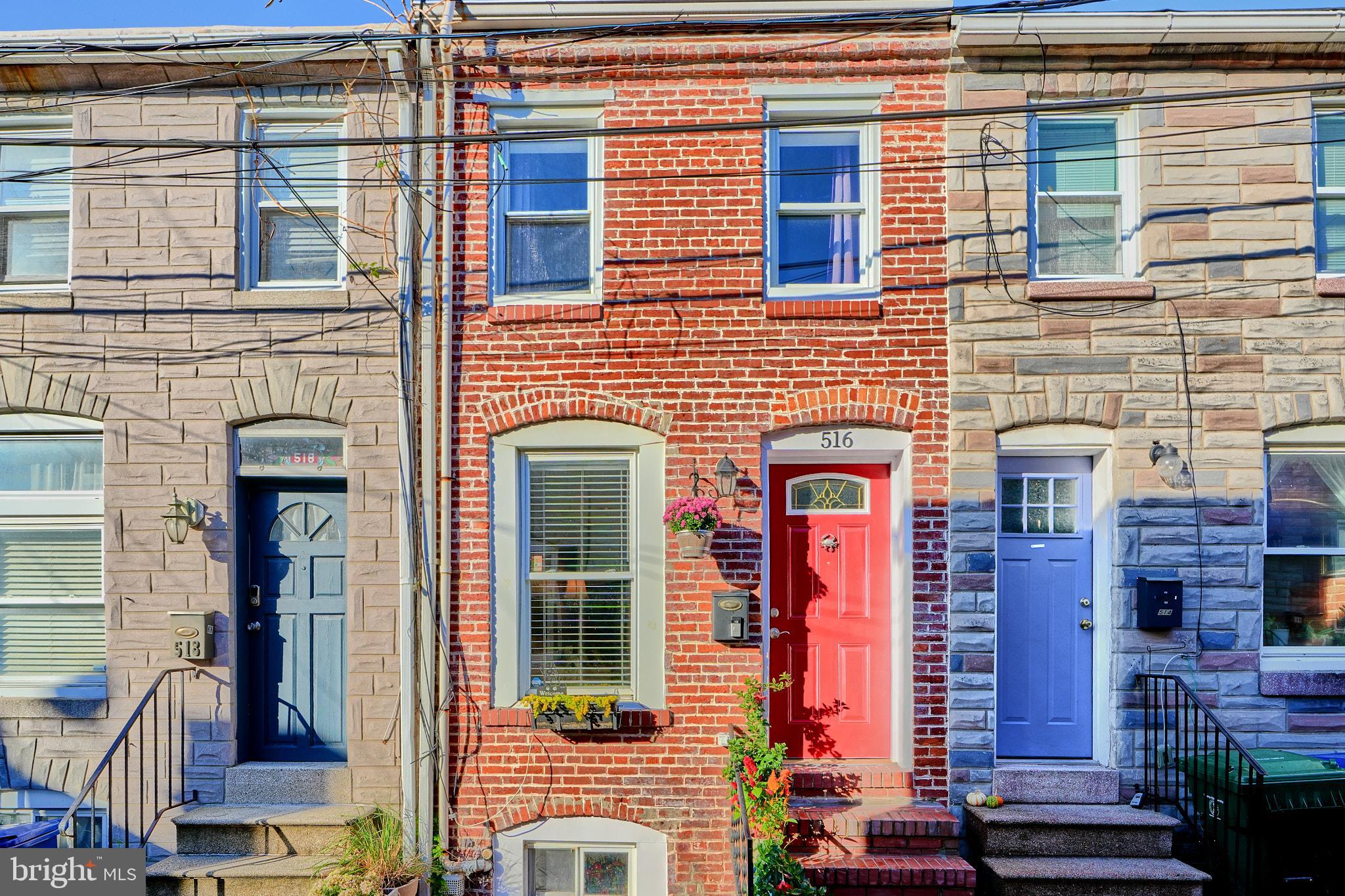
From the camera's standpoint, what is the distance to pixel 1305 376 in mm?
6250

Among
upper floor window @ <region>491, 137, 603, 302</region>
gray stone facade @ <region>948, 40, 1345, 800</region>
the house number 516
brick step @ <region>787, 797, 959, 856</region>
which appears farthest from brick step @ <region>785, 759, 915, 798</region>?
upper floor window @ <region>491, 137, 603, 302</region>

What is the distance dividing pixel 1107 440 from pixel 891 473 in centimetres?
153

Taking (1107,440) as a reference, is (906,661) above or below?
below

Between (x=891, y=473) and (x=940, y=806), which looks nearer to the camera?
(x=940, y=806)

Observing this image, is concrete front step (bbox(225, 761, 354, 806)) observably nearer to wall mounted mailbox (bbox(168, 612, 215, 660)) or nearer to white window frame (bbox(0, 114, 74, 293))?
wall mounted mailbox (bbox(168, 612, 215, 660))

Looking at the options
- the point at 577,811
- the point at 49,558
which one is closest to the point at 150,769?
the point at 49,558

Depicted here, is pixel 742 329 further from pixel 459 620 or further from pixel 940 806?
pixel 940 806

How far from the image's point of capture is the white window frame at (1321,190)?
641cm

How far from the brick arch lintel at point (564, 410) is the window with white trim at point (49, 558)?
119 inches

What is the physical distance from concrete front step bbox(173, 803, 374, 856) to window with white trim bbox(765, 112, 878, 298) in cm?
485

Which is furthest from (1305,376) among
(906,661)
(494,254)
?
(494,254)

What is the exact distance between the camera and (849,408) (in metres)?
6.25

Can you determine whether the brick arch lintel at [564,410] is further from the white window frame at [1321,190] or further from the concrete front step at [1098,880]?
the white window frame at [1321,190]

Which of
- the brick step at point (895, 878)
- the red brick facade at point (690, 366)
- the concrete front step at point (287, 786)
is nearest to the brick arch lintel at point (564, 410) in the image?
the red brick facade at point (690, 366)
